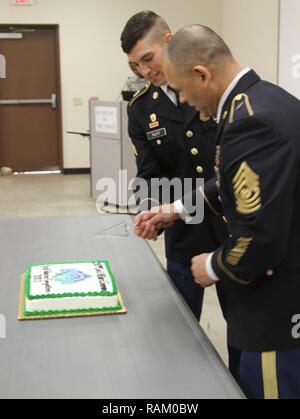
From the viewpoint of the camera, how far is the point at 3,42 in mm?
7418

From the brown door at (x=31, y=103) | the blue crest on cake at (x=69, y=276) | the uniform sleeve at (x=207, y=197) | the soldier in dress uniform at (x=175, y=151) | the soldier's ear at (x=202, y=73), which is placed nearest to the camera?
the soldier's ear at (x=202, y=73)

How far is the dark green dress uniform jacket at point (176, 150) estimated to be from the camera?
1812mm

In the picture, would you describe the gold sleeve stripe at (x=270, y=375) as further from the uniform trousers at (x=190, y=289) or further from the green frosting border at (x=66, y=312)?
the uniform trousers at (x=190, y=289)

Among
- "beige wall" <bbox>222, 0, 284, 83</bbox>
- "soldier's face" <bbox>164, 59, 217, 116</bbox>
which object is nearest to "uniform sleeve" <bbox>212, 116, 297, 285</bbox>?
"soldier's face" <bbox>164, 59, 217, 116</bbox>

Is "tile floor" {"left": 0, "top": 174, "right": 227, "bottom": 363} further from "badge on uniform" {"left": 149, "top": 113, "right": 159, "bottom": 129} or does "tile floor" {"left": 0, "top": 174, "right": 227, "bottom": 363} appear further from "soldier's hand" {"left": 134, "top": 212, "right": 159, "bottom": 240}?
Result: "soldier's hand" {"left": 134, "top": 212, "right": 159, "bottom": 240}

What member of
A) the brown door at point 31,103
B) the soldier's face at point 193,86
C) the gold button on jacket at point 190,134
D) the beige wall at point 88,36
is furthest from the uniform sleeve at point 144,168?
the brown door at point 31,103

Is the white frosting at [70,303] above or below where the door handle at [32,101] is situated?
below

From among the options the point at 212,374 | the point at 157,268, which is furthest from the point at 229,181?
the point at 157,268

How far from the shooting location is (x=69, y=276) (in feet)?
4.84

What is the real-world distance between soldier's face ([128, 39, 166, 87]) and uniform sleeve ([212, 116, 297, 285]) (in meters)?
0.64

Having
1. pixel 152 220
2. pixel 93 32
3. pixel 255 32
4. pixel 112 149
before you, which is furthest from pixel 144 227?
pixel 93 32

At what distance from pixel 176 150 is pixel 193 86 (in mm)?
690

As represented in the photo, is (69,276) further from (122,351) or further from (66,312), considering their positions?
(122,351)

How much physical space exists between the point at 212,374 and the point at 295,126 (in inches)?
20.2
